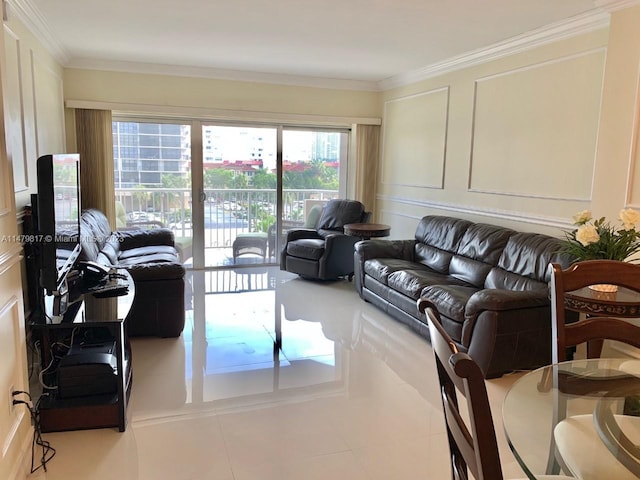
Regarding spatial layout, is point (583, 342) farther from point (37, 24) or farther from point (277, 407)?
point (37, 24)

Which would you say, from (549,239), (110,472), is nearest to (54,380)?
(110,472)

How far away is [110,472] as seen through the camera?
220cm

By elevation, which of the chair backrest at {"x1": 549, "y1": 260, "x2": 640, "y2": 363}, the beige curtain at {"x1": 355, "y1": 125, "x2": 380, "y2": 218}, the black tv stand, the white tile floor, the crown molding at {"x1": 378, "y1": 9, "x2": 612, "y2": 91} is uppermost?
the crown molding at {"x1": 378, "y1": 9, "x2": 612, "y2": 91}

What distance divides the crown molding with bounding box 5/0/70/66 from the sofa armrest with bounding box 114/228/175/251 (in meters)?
1.93

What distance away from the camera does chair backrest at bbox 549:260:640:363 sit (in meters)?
1.90

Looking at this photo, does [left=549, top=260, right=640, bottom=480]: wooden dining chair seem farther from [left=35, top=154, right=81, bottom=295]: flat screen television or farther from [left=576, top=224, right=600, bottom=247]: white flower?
[left=35, top=154, right=81, bottom=295]: flat screen television

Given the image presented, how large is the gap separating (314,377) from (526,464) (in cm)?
209

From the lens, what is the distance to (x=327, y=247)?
5559 mm

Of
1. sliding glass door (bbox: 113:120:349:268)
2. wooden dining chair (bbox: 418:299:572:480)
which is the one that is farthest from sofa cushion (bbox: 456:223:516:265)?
wooden dining chair (bbox: 418:299:572:480)

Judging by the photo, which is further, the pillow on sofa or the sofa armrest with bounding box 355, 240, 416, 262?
the pillow on sofa

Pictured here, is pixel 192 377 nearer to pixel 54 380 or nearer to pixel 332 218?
pixel 54 380

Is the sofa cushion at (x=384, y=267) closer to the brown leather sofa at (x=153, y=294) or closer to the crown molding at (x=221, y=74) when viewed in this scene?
the brown leather sofa at (x=153, y=294)

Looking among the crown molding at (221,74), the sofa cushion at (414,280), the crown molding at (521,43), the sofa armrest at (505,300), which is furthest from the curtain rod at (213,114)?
the sofa armrest at (505,300)

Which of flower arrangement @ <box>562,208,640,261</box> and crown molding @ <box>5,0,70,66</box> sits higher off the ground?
crown molding @ <box>5,0,70,66</box>
